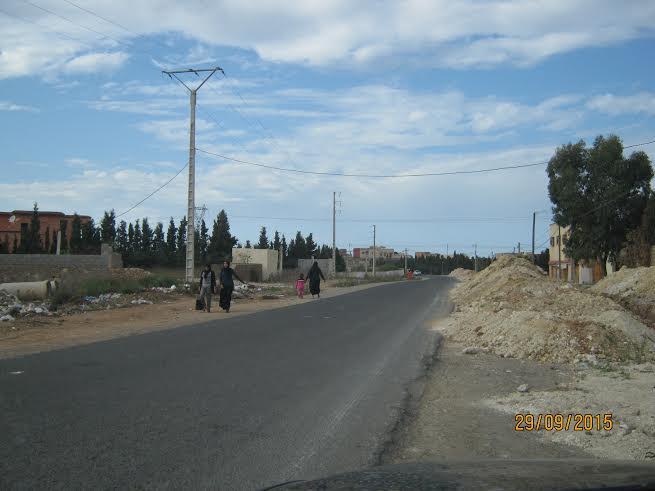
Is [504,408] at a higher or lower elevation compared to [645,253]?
lower

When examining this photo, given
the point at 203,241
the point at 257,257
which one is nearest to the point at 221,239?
the point at 203,241

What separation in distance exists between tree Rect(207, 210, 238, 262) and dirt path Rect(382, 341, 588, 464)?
7063cm

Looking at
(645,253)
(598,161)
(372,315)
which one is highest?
(598,161)

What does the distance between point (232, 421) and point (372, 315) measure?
1544cm

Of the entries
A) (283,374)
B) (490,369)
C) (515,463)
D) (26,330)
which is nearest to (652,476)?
(515,463)

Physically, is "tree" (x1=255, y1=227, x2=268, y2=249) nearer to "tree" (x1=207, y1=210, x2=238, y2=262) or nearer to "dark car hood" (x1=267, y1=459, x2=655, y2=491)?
"tree" (x1=207, y1=210, x2=238, y2=262)

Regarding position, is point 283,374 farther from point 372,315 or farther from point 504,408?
point 372,315

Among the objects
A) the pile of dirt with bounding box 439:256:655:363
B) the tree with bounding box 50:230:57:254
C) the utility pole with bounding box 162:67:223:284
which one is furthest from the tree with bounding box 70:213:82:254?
the pile of dirt with bounding box 439:256:655:363

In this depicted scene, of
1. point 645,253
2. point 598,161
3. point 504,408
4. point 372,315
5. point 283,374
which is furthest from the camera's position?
point 598,161

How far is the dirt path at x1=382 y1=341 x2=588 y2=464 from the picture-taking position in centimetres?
586

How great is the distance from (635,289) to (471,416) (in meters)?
23.4

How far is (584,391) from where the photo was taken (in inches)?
337

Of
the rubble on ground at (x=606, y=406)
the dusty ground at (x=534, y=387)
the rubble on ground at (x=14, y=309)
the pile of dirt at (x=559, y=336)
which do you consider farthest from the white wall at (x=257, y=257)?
the rubble on ground at (x=606, y=406)

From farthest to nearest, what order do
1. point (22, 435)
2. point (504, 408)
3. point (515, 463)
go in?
point (504, 408) < point (22, 435) < point (515, 463)
